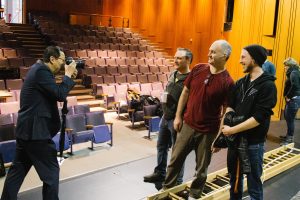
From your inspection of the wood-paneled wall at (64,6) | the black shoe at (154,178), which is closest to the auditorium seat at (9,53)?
the wood-paneled wall at (64,6)

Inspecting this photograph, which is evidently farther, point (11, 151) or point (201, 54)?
point (201, 54)

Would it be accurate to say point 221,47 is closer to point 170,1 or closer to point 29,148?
point 29,148

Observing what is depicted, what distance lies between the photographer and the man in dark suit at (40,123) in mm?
1774

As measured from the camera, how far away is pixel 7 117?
11.2ft

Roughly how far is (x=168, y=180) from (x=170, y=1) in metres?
8.31

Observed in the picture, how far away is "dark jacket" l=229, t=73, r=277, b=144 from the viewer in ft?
5.68

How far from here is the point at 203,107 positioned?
192 cm

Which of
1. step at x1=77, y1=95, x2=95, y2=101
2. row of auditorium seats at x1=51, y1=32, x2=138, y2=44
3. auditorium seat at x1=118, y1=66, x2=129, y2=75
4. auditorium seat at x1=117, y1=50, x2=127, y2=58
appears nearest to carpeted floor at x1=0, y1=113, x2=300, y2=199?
step at x1=77, y1=95, x2=95, y2=101

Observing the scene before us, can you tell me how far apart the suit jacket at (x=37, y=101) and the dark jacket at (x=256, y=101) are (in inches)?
40.5

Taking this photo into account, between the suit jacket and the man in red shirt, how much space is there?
79 centimetres

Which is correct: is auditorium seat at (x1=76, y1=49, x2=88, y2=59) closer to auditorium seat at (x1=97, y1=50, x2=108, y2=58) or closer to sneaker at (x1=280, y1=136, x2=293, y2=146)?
auditorium seat at (x1=97, y1=50, x2=108, y2=58)

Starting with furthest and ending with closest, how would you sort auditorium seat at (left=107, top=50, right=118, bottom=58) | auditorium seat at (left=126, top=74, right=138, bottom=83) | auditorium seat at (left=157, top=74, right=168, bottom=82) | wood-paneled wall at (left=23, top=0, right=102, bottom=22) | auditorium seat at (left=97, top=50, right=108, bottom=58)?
wood-paneled wall at (left=23, top=0, right=102, bottom=22)
auditorium seat at (left=107, top=50, right=118, bottom=58)
auditorium seat at (left=97, top=50, right=108, bottom=58)
auditorium seat at (left=157, top=74, right=168, bottom=82)
auditorium seat at (left=126, top=74, right=138, bottom=83)

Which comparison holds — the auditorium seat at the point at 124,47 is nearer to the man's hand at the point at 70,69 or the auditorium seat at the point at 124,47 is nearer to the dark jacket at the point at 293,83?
the dark jacket at the point at 293,83

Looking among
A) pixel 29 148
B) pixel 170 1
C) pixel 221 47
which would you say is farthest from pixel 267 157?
pixel 170 1
